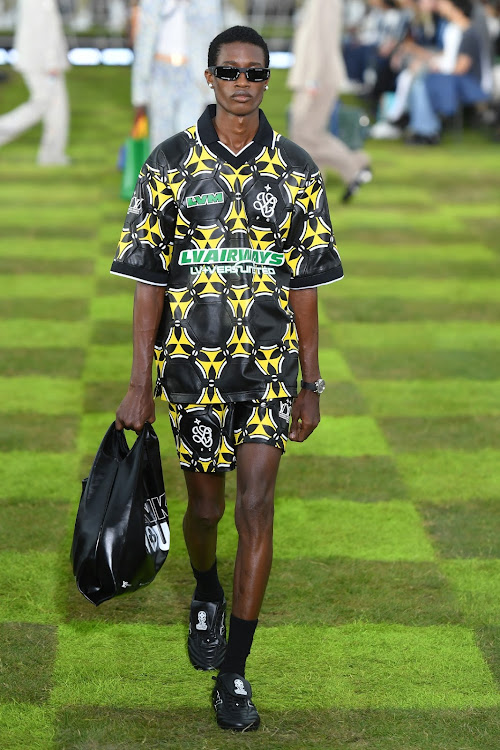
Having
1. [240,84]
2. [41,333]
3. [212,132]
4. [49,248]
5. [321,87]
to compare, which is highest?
[240,84]

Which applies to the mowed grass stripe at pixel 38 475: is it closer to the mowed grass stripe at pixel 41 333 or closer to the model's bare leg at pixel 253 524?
the mowed grass stripe at pixel 41 333

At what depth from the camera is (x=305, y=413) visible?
3934 millimetres

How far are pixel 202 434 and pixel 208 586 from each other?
2.36ft

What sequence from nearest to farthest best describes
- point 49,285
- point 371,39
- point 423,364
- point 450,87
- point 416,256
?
point 423,364, point 49,285, point 416,256, point 450,87, point 371,39

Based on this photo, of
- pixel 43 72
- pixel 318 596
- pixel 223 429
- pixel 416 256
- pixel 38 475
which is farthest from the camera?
pixel 43 72

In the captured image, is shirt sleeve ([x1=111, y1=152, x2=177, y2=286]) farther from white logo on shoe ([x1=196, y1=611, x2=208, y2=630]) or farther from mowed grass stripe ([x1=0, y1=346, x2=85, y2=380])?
mowed grass stripe ([x1=0, y1=346, x2=85, y2=380])

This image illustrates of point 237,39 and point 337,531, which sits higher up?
point 237,39

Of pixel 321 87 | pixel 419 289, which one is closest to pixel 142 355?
pixel 419 289

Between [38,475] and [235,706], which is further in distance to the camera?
[38,475]

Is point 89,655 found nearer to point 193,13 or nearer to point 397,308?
point 397,308

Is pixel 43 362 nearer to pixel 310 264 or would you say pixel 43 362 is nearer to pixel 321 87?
pixel 310 264

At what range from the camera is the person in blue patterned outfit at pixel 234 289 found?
3639 mm

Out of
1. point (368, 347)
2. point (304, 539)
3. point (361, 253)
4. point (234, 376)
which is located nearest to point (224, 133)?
point (234, 376)

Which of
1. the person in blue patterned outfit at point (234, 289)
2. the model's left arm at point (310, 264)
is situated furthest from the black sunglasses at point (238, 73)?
the model's left arm at point (310, 264)
